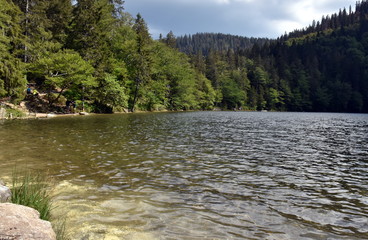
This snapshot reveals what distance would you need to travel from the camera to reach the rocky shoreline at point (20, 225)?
3039 mm

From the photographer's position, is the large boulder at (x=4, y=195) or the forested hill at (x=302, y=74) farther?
the forested hill at (x=302, y=74)

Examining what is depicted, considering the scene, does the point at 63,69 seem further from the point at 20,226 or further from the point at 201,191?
the point at 20,226

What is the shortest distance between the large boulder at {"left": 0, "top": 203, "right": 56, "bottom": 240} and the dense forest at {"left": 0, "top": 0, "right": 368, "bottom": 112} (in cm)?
3113

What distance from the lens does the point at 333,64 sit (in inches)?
5960

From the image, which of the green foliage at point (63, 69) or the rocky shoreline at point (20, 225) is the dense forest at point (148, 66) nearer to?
the green foliage at point (63, 69)

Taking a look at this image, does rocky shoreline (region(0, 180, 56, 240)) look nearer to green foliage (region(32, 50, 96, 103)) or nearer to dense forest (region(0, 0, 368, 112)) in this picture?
dense forest (region(0, 0, 368, 112))

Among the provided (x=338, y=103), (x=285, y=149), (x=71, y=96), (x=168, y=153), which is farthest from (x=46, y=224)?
(x=338, y=103)

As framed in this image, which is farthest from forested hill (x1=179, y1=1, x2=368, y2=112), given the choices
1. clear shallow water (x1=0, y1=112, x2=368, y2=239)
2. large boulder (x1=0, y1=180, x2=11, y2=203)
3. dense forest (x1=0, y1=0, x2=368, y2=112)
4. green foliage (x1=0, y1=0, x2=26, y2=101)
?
large boulder (x1=0, y1=180, x2=11, y2=203)

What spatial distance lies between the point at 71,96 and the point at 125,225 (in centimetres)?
4343

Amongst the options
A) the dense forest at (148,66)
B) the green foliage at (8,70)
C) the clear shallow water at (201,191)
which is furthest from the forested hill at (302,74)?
A: the clear shallow water at (201,191)

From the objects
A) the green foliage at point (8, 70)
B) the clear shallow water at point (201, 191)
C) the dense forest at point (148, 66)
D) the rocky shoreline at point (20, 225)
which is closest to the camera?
the rocky shoreline at point (20, 225)

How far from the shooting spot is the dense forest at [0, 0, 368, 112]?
37906mm

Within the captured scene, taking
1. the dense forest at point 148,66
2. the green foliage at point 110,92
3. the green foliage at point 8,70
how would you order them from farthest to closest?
1. the green foliage at point 110,92
2. the dense forest at point 148,66
3. the green foliage at point 8,70

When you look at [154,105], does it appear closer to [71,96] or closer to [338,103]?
[71,96]
